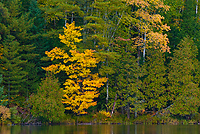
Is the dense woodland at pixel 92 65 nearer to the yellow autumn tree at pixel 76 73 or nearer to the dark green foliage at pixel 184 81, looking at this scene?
the dark green foliage at pixel 184 81

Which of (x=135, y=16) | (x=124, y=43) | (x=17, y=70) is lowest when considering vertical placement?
(x=17, y=70)

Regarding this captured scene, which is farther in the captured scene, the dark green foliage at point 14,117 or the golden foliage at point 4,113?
the dark green foliage at point 14,117

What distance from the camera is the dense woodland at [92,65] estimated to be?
48.8 meters

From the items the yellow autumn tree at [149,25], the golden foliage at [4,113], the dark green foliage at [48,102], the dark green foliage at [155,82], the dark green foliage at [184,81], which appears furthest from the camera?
the yellow autumn tree at [149,25]

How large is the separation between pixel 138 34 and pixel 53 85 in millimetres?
13349

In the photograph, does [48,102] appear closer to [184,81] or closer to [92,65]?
[92,65]

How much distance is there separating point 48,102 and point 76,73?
541 centimetres

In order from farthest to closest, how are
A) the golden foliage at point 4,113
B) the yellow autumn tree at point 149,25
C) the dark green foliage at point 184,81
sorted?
1. the yellow autumn tree at point 149,25
2. the dark green foliage at point 184,81
3. the golden foliage at point 4,113

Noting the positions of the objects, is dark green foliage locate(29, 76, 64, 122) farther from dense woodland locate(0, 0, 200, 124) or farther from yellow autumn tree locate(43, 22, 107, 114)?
yellow autumn tree locate(43, 22, 107, 114)

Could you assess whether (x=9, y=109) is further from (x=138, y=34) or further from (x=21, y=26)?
(x=138, y=34)

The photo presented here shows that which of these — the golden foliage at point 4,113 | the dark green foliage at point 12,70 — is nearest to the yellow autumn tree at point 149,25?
the dark green foliage at point 12,70

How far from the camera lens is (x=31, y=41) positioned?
178 feet

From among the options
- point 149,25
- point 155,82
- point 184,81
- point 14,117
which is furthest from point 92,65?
point 184,81

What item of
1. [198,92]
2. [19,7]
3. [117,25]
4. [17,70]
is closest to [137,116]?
[198,92]
